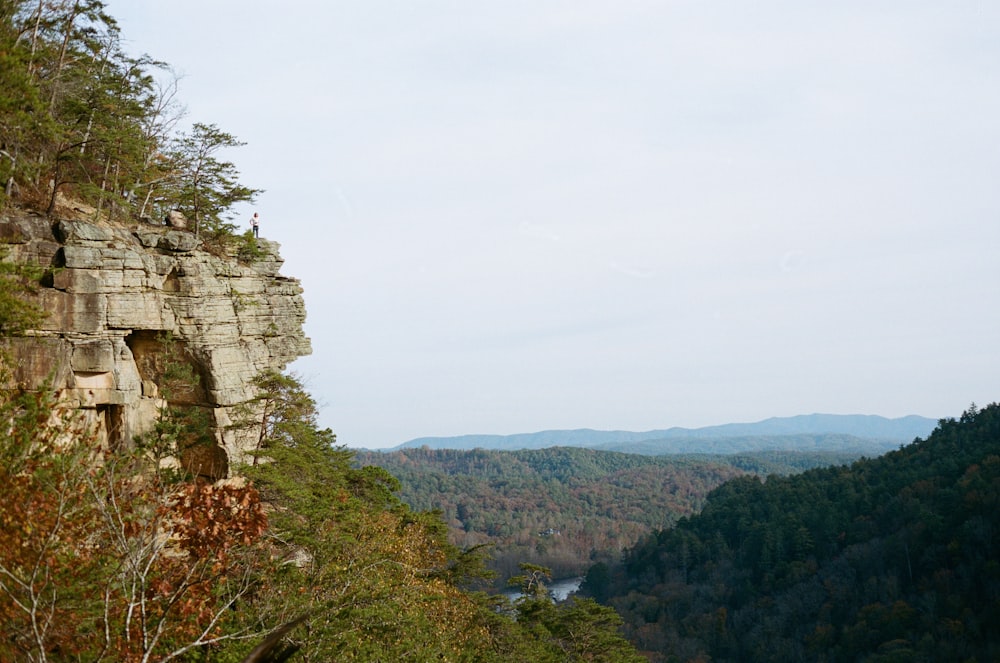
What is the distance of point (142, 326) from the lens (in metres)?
19.4

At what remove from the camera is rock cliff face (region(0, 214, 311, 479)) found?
692 inches

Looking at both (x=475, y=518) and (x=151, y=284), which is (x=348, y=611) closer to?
(x=151, y=284)

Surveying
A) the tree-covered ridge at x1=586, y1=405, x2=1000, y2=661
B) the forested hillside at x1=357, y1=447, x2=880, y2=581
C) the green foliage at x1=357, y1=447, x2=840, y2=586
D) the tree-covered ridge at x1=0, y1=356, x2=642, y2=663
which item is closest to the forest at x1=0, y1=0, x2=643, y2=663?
the tree-covered ridge at x1=0, y1=356, x2=642, y2=663

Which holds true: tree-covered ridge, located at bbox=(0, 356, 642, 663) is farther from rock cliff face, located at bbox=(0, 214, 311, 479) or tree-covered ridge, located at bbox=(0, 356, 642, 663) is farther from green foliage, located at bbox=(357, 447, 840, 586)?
green foliage, located at bbox=(357, 447, 840, 586)

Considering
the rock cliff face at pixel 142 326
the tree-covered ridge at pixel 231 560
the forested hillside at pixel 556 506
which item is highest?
the rock cliff face at pixel 142 326

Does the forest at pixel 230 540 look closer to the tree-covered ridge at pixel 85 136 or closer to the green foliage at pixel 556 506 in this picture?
the tree-covered ridge at pixel 85 136

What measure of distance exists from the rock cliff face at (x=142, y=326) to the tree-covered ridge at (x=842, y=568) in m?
47.4

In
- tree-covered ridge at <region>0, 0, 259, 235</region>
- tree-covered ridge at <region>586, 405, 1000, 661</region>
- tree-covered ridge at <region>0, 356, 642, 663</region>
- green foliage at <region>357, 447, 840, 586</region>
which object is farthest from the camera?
green foliage at <region>357, 447, 840, 586</region>

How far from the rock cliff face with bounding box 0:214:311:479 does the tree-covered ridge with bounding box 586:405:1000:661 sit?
1865 inches

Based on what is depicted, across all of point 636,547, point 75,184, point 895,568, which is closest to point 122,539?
point 75,184

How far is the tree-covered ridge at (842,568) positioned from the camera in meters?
55.0

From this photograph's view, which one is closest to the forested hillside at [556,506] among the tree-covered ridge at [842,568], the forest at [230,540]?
the tree-covered ridge at [842,568]

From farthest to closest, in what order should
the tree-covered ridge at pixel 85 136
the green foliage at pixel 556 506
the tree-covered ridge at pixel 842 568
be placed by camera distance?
the green foliage at pixel 556 506
the tree-covered ridge at pixel 842 568
the tree-covered ridge at pixel 85 136

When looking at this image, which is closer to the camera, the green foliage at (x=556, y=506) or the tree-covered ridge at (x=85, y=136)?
the tree-covered ridge at (x=85, y=136)
